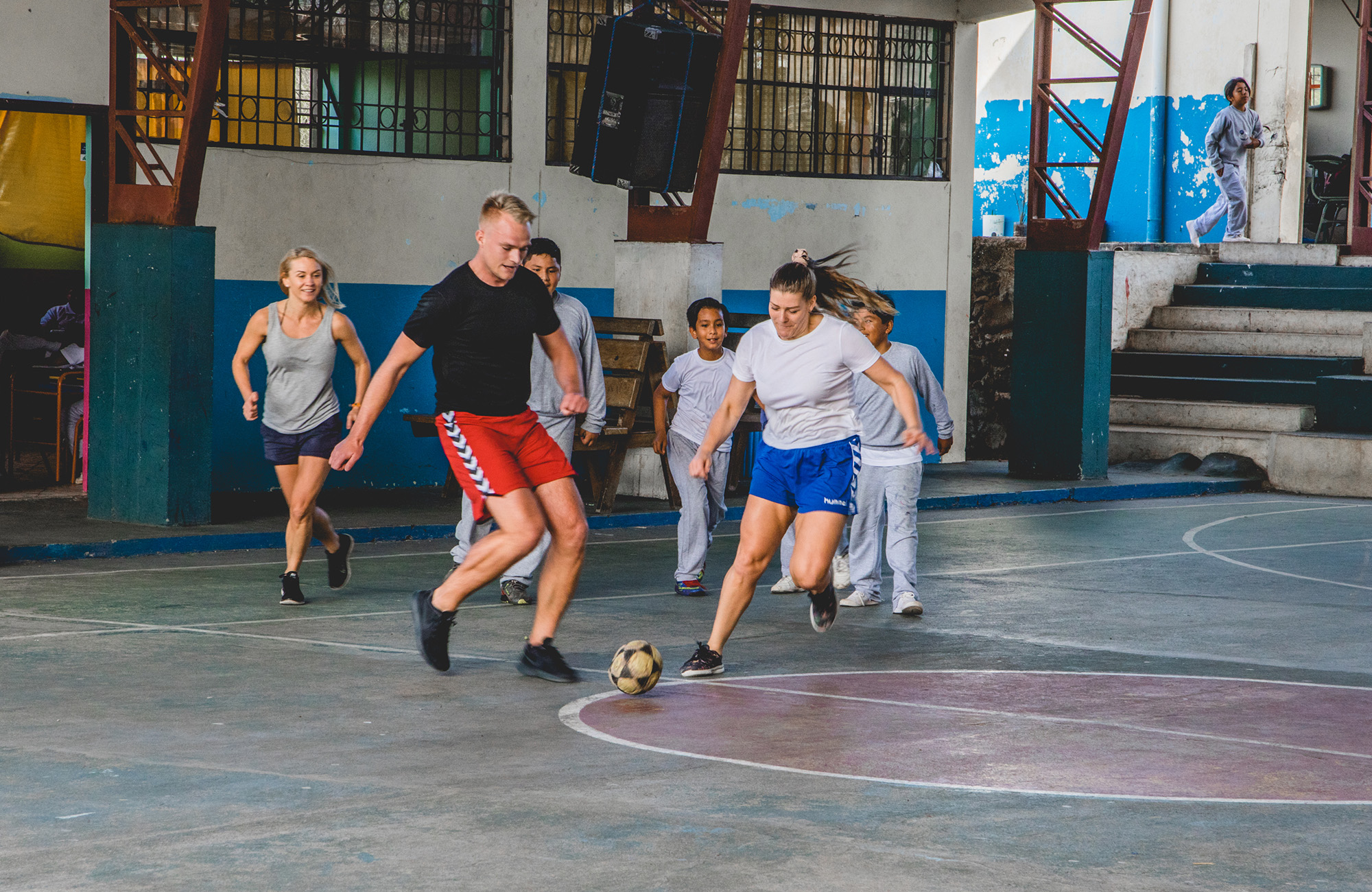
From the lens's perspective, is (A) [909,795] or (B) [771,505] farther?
(B) [771,505]

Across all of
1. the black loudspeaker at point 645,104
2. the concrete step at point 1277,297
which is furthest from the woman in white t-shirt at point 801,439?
the concrete step at point 1277,297

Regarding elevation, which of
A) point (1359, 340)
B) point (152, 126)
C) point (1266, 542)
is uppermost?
point (152, 126)

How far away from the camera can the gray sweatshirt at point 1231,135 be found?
23109mm

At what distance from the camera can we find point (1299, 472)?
1866 centimetres

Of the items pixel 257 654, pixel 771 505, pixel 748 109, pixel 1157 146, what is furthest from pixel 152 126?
pixel 1157 146

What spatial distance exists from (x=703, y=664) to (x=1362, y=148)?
663 inches

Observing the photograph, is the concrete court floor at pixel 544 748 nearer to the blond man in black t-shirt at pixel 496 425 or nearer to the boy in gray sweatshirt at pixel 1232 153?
the blond man in black t-shirt at pixel 496 425

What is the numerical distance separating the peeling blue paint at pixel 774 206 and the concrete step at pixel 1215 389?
4363mm

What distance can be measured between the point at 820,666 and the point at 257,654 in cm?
265

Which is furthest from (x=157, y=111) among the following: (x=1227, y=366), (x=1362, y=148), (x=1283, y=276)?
(x=1362, y=148)

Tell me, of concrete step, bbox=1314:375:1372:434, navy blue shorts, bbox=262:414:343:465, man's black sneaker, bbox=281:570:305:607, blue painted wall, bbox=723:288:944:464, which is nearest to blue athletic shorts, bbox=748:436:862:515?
navy blue shorts, bbox=262:414:343:465

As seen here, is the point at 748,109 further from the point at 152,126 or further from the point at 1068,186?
the point at 1068,186

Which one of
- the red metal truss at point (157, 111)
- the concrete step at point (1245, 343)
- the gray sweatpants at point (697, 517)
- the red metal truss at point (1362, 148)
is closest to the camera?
the gray sweatpants at point (697, 517)

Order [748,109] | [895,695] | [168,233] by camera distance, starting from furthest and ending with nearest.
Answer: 1. [748,109]
2. [168,233]
3. [895,695]
